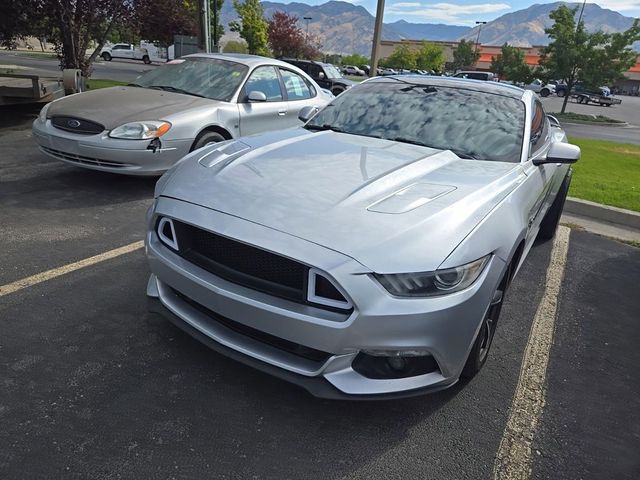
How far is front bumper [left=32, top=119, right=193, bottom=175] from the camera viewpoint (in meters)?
5.12

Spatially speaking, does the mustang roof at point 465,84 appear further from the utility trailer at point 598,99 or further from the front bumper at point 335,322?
the utility trailer at point 598,99

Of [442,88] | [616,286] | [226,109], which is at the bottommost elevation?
[616,286]

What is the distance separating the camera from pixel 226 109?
5965 mm

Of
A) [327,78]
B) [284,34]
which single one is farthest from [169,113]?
[284,34]

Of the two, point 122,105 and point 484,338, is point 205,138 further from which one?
point 484,338

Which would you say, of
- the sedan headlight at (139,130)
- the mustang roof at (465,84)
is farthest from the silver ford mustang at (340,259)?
the sedan headlight at (139,130)

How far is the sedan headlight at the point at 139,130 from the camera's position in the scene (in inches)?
203

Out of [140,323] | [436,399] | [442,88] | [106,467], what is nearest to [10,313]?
[140,323]

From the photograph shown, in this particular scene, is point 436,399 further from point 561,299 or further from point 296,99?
point 296,99

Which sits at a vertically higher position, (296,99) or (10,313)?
(296,99)

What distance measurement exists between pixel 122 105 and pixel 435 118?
375cm

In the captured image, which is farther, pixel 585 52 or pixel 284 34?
pixel 284 34

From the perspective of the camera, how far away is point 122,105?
5566 millimetres

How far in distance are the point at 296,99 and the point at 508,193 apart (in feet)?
16.1
